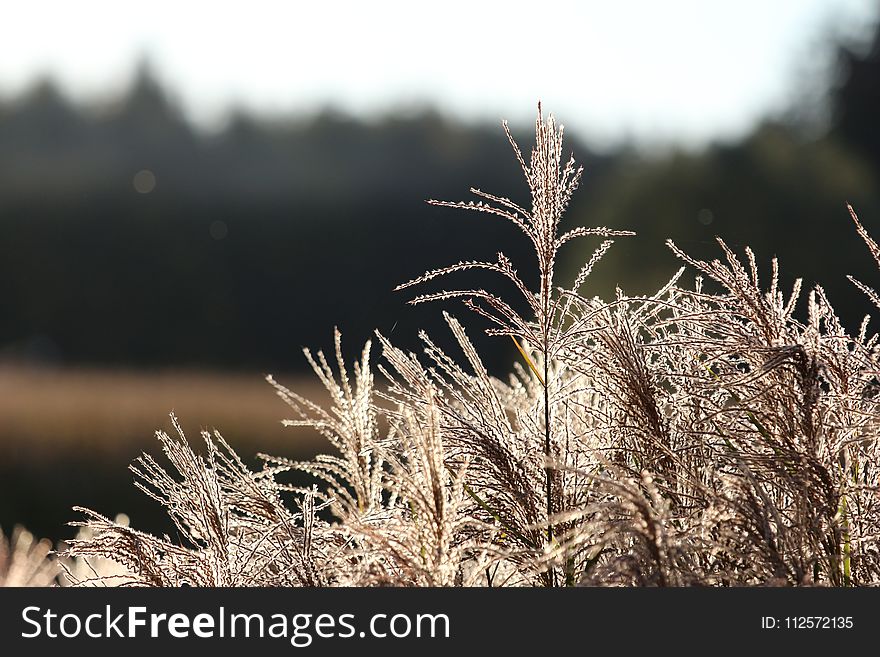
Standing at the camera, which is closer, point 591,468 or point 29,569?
point 591,468

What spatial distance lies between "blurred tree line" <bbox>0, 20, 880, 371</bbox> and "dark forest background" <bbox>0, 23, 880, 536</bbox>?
0.14 ft

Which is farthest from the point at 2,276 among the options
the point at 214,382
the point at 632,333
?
the point at 632,333

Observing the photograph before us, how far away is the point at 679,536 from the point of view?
3.68ft

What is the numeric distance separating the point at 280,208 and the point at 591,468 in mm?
18211

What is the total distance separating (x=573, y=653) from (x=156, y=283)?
18371 millimetres

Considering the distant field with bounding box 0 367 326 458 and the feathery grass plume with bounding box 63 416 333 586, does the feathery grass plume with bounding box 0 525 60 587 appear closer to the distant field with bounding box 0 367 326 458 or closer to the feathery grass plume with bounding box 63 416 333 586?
the feathery grass plume with bounding box 63 416 333 586

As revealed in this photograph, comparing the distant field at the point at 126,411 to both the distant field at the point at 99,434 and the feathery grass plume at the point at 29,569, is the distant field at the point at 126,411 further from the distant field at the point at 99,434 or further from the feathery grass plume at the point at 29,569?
the feathery grass plume at the point at 29,569

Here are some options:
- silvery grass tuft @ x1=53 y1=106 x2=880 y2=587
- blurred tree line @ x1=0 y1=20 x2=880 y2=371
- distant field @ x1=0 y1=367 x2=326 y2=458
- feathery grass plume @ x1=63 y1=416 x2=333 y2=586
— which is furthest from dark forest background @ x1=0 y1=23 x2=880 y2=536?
feathery grass plume @ x1=63 y1=416 x2=333 y2=586

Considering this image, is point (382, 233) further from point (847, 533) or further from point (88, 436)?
point (847, 533)

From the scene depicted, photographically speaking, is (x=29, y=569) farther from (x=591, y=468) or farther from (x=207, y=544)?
(x=591, y=468)

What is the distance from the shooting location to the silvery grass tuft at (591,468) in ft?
3.76

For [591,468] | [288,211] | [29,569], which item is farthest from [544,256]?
[288,211]

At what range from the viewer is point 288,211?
1866cm

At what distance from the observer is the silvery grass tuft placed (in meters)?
1.14
